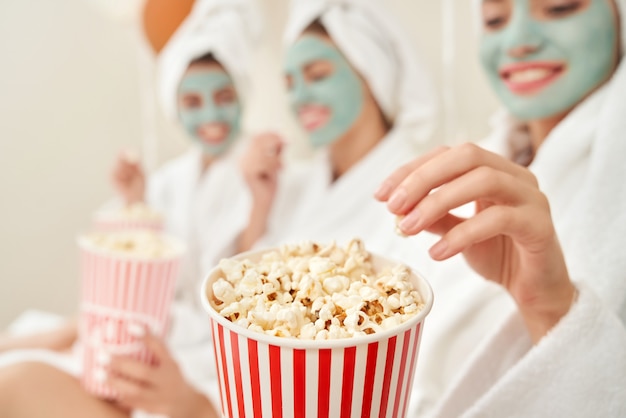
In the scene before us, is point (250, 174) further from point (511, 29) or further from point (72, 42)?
point (72, 42)

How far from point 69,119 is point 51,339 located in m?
0.92

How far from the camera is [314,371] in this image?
0.39 m

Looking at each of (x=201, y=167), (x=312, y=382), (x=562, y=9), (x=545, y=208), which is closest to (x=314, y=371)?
(x=312, y=382)

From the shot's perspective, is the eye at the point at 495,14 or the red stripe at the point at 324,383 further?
the eye at the point at 495,14

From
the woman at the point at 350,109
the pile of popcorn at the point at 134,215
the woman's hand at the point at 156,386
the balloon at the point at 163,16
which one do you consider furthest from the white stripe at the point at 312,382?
the balloon at the point at 163,16

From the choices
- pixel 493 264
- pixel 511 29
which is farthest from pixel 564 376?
pixel 511 29

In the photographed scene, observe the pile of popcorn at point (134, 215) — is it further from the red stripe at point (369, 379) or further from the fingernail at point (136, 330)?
the red stripe at point (369, 379)

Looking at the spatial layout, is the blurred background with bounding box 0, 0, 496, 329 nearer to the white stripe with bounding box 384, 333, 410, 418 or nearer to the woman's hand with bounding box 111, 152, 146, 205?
the woman's hand with bounding box 111, 152, 146, 205

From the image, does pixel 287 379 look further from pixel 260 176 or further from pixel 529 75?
pixel 260 176

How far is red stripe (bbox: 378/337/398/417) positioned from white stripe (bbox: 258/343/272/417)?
92mm

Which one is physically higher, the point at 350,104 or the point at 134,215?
the point at 350,104

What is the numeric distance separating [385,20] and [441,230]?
0.68m

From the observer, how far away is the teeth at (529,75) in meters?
0.77

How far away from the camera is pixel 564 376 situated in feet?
1.85
